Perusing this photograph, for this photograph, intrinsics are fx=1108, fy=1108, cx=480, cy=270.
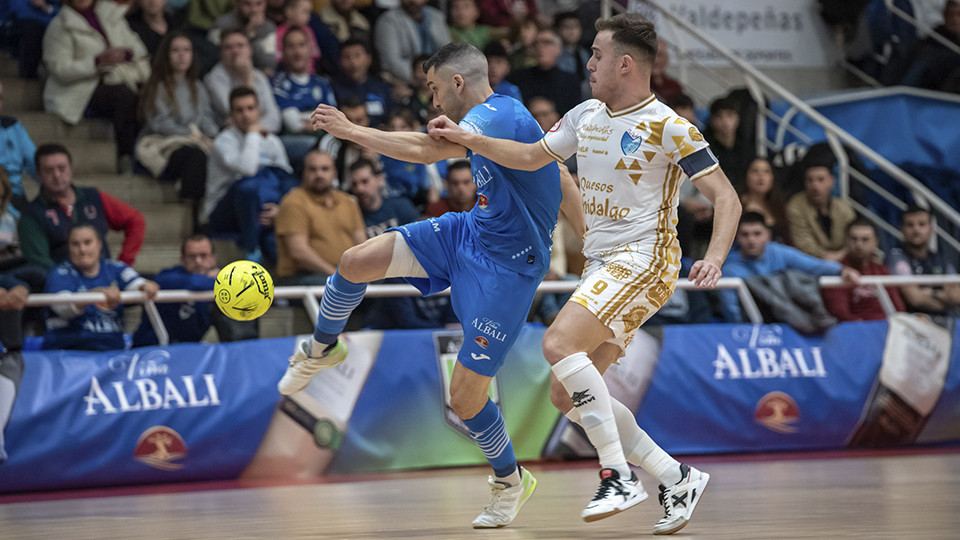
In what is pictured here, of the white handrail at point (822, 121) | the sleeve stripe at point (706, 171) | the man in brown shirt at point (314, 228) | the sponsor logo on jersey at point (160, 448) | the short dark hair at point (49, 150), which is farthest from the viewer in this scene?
the white handrail at point (822, 121)

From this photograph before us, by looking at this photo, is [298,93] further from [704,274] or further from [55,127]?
[704,274]

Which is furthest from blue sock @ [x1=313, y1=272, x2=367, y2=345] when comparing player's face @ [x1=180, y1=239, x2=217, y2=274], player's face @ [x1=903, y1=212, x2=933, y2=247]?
player's face @ [x1=903, y1=212, x2=933, y2=247]

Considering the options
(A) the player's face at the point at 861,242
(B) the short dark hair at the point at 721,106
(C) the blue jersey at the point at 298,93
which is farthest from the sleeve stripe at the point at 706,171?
(B) the short dark hair at the point at 721,106

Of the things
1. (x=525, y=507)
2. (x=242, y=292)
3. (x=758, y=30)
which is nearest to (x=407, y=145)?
(x=242, y=292)

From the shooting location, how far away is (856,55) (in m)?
14.4

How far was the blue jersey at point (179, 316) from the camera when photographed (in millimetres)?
8328

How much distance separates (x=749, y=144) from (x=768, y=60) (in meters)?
2.83

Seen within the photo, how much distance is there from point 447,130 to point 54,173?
15.4 ft

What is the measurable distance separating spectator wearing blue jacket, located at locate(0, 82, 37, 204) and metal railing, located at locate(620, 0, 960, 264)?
6683 millimetres

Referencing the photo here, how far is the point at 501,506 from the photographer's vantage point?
5.46m

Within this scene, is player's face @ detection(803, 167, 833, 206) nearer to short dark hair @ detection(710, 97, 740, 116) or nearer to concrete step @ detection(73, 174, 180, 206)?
short dark hair @ detection(710, 97, 740, 116)

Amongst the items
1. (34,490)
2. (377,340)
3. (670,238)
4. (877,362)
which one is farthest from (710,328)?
(34,490)

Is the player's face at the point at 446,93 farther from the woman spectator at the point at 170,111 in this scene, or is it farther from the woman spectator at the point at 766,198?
the woman spectator at the point at 766,198

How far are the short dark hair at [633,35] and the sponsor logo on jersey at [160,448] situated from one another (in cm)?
450
